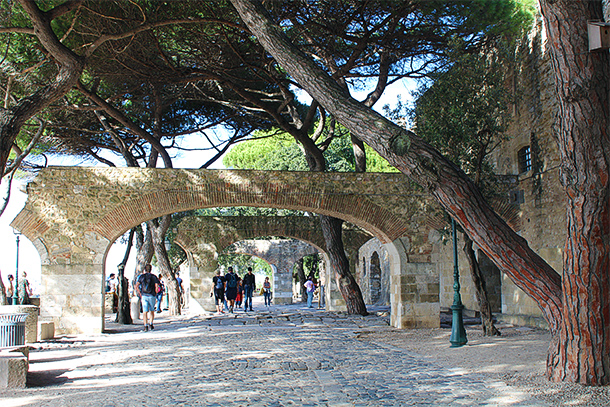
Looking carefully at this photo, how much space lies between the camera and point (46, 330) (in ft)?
33.3

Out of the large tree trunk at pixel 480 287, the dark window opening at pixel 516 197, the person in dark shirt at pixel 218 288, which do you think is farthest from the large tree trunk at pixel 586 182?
the person in dark shirt at pixel 218 288

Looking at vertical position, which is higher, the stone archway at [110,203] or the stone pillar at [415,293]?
the stone archway at [110,203]

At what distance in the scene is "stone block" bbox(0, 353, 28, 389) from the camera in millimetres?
5777

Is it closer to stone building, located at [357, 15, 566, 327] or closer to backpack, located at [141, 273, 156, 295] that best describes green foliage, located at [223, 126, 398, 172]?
stone building, located at [357, 15, 566, 327]

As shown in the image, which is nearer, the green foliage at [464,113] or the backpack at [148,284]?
the green foliage at [464,113]

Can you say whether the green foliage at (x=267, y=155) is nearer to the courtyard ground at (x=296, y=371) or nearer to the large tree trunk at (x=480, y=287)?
the courtyard ground at (x=296, y=371)

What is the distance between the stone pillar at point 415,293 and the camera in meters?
11.8

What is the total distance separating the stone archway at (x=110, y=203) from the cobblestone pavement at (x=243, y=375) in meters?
1.09

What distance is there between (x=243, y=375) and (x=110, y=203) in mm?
5891

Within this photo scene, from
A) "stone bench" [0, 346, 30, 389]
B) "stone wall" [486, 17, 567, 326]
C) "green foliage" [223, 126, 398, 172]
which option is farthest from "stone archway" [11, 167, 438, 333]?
"green foliage" [223, 126, 398, 172]

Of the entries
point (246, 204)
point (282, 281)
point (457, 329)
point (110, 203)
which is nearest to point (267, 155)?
point (282, 281)

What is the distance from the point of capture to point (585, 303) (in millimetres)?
5293

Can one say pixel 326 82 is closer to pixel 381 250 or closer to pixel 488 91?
pixel 488 91

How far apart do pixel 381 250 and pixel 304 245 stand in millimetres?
3205
